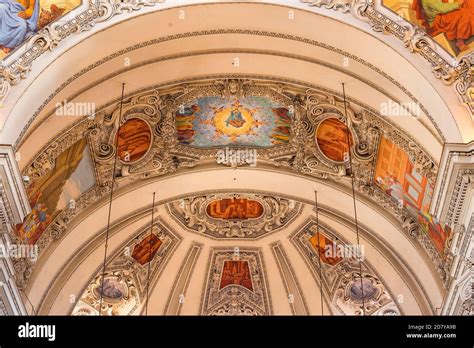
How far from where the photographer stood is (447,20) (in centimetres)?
1262

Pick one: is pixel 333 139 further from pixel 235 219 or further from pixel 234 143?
pixel 235 219

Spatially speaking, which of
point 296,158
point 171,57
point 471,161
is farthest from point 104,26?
point 471,161

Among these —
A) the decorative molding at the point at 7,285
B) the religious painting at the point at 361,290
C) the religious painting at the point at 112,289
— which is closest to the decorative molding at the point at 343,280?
the religious painting at the point at 361,290

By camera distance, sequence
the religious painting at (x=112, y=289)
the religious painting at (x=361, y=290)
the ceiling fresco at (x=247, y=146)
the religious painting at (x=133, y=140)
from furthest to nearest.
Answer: the religious painting at (x=112, y=289)
the religious painting at (x=361, y=290)
the religious painting at (x=133, y=140)
the ceiling fresco at (x=247, y=146)

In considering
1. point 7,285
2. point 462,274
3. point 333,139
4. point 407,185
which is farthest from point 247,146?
point 7,285

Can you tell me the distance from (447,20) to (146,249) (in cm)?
822

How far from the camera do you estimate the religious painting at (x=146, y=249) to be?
1789 cm

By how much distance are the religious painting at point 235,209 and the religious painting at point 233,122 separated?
2086mm

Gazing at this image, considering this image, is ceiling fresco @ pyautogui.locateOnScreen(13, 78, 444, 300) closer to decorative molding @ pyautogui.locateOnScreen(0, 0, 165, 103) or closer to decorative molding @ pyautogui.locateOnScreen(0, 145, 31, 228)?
decorative molding @ pyautogui.locateOnScreen(0, 145, 31, 228)

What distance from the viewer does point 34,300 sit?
14945 mm

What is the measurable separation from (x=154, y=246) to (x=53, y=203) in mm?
3775

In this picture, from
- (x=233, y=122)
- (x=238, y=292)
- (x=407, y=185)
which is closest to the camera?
(x=407, y=185)

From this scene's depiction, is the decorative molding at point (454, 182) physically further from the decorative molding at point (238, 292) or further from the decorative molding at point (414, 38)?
the decorative molding at point (238, 292)
